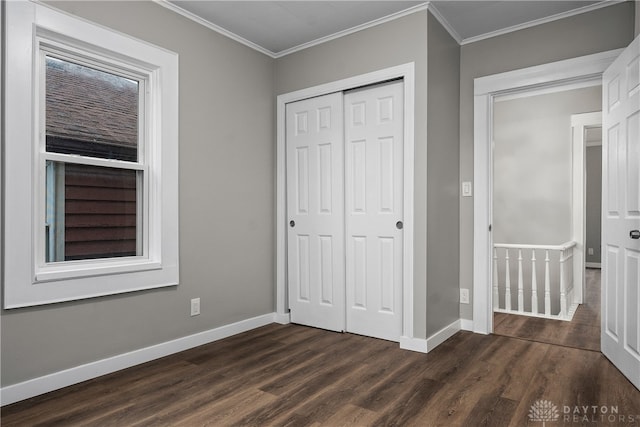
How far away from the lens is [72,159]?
2480 mm

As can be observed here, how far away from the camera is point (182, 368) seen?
2693 mm

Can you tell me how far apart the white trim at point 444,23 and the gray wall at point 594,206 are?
6224 mm

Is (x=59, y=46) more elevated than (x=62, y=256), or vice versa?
(x=59, y=46)

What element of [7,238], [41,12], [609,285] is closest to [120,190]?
[7,238]

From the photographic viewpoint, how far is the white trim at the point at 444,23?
302cm

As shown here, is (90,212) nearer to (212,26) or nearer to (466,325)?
(212,26)

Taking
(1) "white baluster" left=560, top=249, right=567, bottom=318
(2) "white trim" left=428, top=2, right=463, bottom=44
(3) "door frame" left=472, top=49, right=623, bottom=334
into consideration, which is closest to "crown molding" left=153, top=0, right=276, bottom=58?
(2) "white trim" left=428, top=2, right=463, bottom=44

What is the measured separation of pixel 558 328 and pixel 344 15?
3.22 metres

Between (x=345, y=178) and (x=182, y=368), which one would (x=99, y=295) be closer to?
(x=182, y=368)

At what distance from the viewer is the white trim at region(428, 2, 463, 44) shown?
9.90 ft

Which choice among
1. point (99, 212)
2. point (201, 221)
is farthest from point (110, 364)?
point (201, 221)

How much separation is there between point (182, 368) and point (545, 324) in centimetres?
317

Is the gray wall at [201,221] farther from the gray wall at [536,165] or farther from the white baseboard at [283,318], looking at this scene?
the gray wall at [536,165]

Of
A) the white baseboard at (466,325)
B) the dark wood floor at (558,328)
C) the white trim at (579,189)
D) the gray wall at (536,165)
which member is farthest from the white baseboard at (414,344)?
the gray wall at (536,165)
